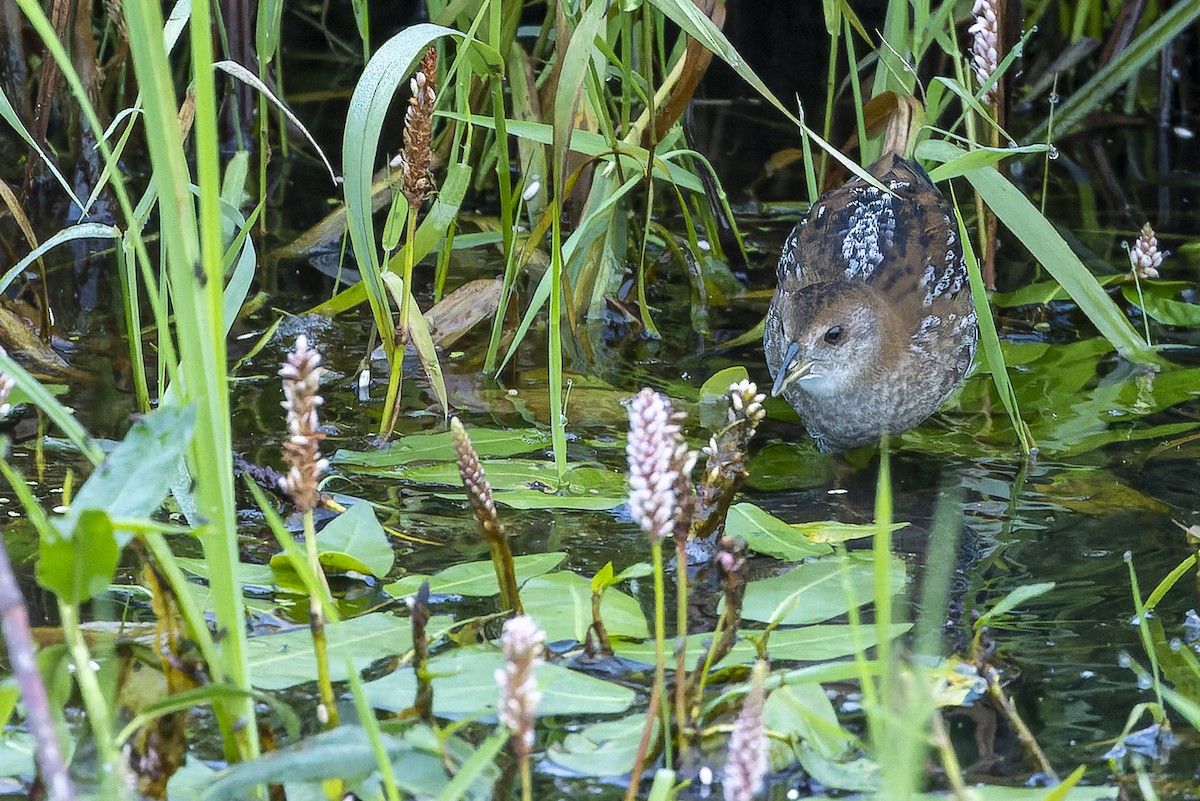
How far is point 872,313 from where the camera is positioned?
3.45 meters

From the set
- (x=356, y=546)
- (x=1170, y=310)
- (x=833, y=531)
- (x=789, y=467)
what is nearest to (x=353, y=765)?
(x=356, y=546)

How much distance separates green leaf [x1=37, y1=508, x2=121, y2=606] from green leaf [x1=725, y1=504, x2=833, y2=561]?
4.08 ft

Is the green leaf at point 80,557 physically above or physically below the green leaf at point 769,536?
above

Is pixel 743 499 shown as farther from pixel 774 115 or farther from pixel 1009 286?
pixel 774 115

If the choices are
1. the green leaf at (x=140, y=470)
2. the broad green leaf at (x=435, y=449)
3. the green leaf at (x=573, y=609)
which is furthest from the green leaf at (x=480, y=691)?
the broad green leaf at (x=435, y=449)

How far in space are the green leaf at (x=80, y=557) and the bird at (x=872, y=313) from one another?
1.92 metres

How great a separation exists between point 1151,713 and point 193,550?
1.56m

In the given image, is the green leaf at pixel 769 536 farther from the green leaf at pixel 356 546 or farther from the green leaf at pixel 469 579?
the green leaf at pixel 356 546

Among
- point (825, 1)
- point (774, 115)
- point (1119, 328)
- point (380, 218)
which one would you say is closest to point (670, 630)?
point (1119, 328)

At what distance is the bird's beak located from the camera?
314cm

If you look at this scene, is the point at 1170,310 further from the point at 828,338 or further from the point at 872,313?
the point at 828,338

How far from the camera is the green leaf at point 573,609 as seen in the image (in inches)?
81.2

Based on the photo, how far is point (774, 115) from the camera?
17.4ft

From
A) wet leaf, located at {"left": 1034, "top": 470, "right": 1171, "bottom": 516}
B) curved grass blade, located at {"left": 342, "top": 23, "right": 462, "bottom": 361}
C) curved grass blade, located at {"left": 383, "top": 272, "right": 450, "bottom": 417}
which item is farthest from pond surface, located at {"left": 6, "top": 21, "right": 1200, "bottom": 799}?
curved grass blade, located at {"left": 342, "top": 23, "right": 462, "bottom": 361}
